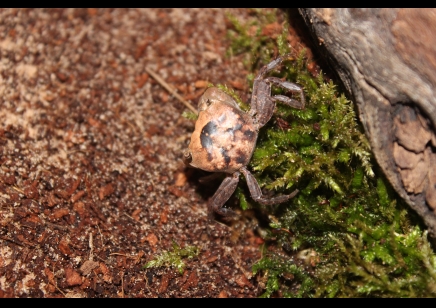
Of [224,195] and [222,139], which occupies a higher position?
[222,139]

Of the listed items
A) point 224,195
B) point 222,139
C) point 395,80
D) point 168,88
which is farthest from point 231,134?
point 395,80

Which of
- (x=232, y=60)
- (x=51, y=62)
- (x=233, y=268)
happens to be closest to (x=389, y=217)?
(x=233, y=268)

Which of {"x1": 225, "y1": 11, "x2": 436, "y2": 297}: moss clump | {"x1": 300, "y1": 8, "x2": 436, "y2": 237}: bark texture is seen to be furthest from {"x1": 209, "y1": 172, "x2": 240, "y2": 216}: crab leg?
{"x1": 300, "y1": 8, "x2": 436, "y2": 237}: bark texture

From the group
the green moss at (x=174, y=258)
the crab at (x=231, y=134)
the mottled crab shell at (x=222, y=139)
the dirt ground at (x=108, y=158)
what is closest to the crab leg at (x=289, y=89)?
the crab at (x=231, y=134)

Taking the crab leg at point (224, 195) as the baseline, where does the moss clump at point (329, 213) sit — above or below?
above

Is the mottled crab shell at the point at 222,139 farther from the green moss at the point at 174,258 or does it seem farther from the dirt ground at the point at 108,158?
the green moss at the point at 174,258

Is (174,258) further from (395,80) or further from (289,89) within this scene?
(395,80)
